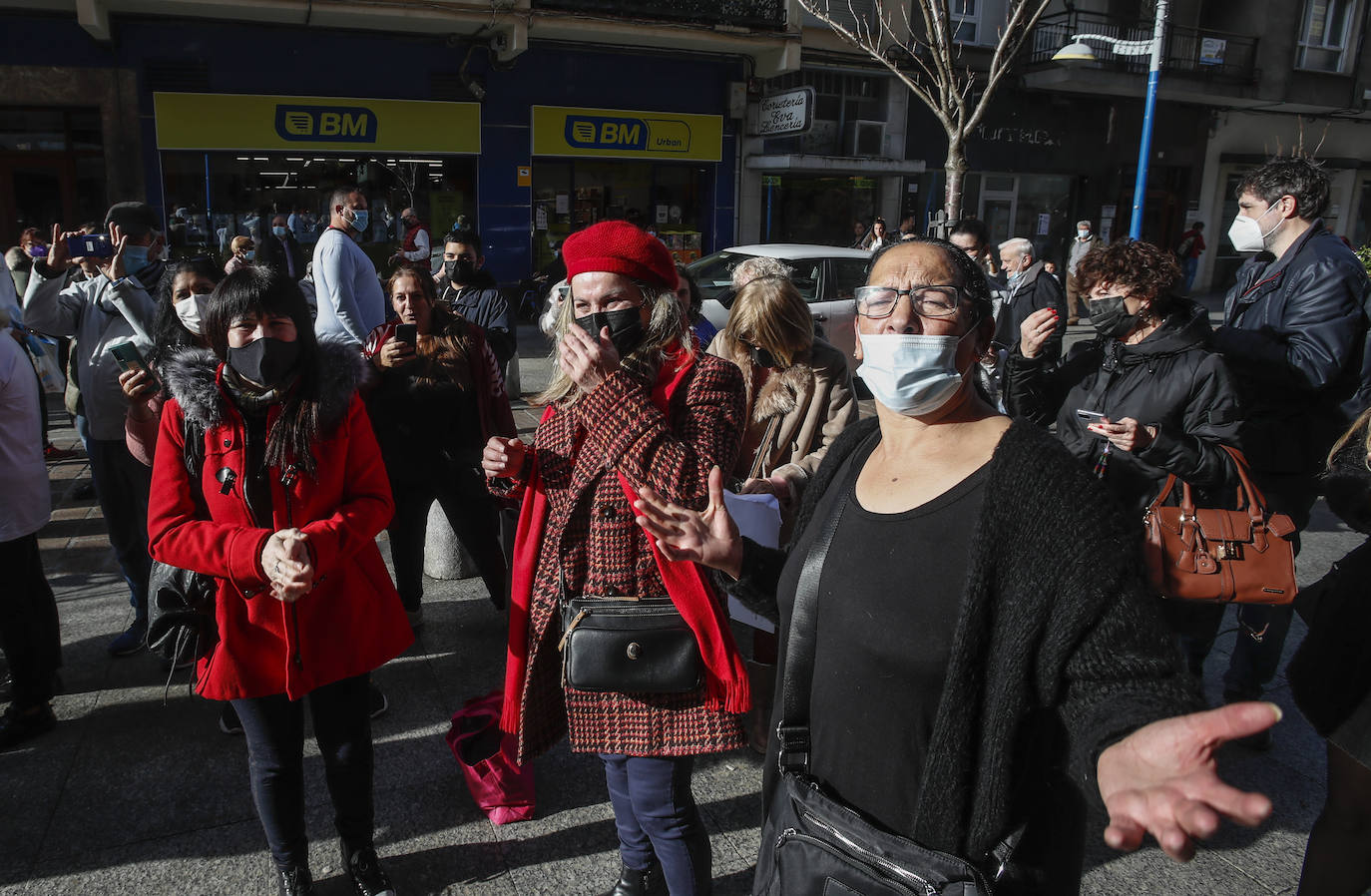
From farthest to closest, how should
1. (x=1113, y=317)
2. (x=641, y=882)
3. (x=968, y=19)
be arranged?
1. (x=968, y=19)
2. (x=1113, y=317)
3. (x=641, y=882)

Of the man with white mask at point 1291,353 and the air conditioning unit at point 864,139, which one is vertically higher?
the air conditioning unit at point 864,139

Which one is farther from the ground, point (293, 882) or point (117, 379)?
point (117, 379)

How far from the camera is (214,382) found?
242 centimetres

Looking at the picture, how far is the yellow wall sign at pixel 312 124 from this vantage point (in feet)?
41.7

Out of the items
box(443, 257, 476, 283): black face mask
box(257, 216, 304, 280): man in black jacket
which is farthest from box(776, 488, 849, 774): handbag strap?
box(257, 216, 304, 280): man in black jacket

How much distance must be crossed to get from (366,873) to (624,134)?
47.5 ft

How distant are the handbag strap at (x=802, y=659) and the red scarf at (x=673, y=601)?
48 cm

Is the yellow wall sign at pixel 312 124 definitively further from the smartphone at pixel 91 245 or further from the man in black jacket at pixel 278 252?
the smartphone at pixel 91 245

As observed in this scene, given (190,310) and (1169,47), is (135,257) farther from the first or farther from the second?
(1169,47)

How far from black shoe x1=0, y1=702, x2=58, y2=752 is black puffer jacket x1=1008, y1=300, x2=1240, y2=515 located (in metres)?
3.93

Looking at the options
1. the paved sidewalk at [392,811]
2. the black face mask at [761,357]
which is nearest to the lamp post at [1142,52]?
the paved sidewalk at [392,811]

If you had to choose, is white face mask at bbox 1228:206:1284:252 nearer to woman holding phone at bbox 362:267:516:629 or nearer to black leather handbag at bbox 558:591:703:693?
black leather handbag at bbox 558:591:703:693

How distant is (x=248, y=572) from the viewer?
232 cm

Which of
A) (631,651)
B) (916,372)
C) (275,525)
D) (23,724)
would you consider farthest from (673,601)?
(23,724)
